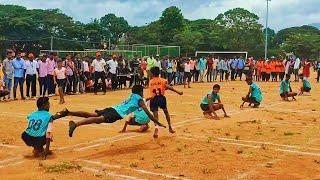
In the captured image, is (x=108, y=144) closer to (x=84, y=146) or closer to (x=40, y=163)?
(x=84, y=146)

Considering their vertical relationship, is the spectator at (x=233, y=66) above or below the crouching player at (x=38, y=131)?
above

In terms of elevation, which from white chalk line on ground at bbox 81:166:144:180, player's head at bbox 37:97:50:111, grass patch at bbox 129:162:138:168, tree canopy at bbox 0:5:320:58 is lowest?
white chalk line on ground at bbox 81:166:144:180

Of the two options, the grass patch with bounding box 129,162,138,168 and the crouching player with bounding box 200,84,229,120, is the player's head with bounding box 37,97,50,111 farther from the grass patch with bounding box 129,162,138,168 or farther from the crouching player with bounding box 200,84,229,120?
the crouching player with bounding box 200,84,229,120

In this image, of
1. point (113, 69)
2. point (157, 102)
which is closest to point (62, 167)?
point (157, 102)

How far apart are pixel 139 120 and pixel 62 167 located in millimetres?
4136

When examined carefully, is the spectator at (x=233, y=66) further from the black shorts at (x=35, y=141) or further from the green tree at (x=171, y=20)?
the green tree at (x=171, y=20)

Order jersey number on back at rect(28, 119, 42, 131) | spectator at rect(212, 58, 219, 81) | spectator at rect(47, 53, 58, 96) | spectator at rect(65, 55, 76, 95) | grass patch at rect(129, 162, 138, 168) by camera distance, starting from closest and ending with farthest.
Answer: grass patch at rect(129, 162, 138, 168)
jersey number on back at rect(28, 119, 42, 131)
spectator at rect(47, 53, 58, 96)
spectator at rect(65, 55, 76, 95)
spectator at rect(212, 58, 219, 81)

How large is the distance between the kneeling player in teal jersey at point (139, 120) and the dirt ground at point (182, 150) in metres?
0.25

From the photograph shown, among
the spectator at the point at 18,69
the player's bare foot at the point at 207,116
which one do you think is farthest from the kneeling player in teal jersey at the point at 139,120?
the spectator at the point at 18,69

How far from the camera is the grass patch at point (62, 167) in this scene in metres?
8.81

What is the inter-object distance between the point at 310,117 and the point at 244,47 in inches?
2638

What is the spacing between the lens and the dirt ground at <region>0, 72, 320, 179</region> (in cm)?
886

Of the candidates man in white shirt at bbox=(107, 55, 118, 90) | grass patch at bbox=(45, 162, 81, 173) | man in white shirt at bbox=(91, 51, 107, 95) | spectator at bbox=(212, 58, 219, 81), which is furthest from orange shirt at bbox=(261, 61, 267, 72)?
grass patch at bbox=(45, 162, 81, 173)

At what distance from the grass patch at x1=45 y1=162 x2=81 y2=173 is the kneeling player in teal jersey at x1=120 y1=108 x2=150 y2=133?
3805mm
